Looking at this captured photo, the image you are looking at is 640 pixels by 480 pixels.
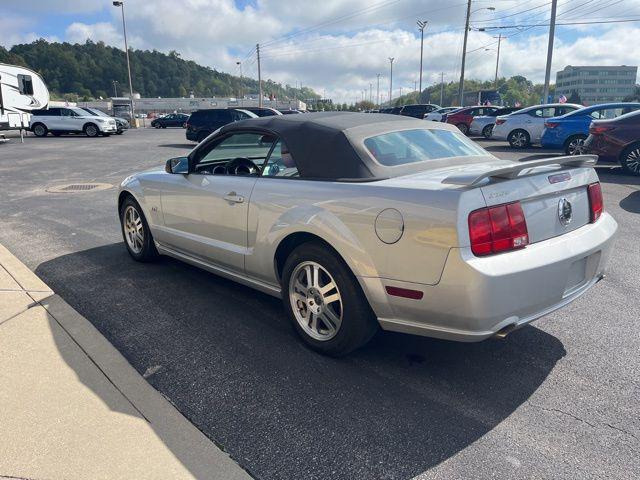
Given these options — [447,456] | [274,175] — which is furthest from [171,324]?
[447,456]

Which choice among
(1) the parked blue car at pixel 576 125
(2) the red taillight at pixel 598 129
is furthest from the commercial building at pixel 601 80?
(2) the red taillight at pixel 598 129

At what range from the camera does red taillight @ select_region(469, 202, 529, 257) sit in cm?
258

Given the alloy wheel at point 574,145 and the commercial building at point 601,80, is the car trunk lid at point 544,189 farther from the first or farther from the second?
the commercial building at point 601,80

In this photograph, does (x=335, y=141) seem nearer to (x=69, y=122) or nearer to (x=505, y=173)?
(x=505, y=173)

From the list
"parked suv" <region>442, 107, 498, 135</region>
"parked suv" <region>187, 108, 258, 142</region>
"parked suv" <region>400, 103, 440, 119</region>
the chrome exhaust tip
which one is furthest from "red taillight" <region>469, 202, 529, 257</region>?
"parked suv" <region>400, 103, 440, 119</region>

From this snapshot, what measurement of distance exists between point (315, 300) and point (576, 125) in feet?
42.1

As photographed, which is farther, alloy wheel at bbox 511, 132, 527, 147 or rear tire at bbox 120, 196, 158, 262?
alloy wheel at bbox 511, 132, 527, 147

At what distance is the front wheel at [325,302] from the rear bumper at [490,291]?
13cm

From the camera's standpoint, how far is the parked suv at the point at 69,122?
2805cm

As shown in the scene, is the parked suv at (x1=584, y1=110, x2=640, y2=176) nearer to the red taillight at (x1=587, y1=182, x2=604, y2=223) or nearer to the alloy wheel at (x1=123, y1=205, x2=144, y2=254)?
the red taillight at (x1=587, y1=182, x2=604, y2=223)

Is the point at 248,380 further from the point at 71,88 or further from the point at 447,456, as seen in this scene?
the point at 71,88

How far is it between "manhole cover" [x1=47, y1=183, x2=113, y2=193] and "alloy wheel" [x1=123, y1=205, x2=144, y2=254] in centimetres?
559

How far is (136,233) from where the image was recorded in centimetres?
527

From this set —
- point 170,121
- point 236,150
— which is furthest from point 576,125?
point 170,121
